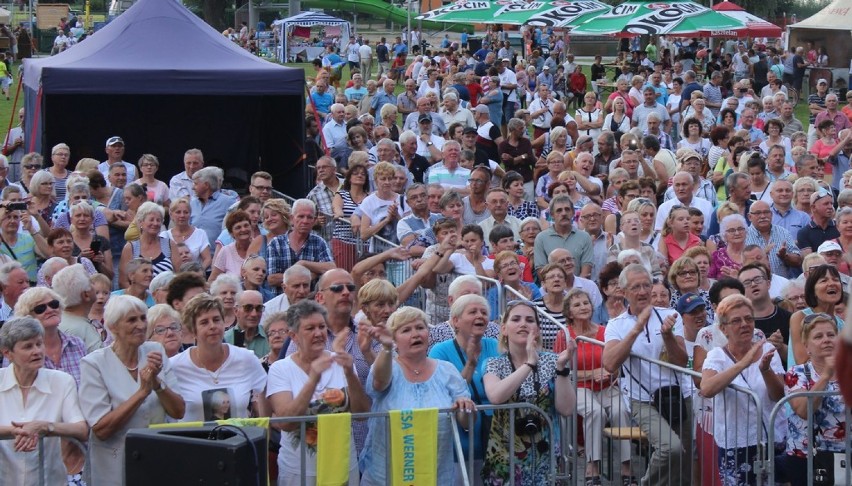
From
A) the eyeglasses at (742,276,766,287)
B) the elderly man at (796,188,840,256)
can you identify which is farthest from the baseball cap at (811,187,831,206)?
the eyeglasses at (742,276,766,287)

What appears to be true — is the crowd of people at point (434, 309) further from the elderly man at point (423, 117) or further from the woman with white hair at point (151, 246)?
the elderly man at point (423, 117)

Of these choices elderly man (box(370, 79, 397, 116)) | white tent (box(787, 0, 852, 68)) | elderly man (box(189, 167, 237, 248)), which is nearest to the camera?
elderly man (box(189, 167, 237, 248))

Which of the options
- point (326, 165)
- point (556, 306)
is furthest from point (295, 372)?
point (326, 165)

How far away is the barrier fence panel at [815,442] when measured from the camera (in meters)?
6.80

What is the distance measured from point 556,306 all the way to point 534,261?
68.6 inches

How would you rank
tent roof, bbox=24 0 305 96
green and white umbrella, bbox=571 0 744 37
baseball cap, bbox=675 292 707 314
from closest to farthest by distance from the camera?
baseball cap, bbox=675 292 707 314 → tent roof, bbox=24 0 305 96 → green and white umbrella, bbox=571 0 744 37

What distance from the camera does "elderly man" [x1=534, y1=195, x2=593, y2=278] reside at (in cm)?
1065

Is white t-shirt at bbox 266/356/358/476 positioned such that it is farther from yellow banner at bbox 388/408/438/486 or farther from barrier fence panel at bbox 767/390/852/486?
barrier fence panel at bbox 767/390/852/486

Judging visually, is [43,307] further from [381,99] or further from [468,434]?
[381,99]

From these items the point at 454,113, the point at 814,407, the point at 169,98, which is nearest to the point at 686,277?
the point at 814,407

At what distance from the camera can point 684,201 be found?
12.3 m

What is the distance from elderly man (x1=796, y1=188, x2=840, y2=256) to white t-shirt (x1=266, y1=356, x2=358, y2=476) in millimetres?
5829

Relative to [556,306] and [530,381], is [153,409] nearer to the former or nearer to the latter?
→ [530,381]

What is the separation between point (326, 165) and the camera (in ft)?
42.8
